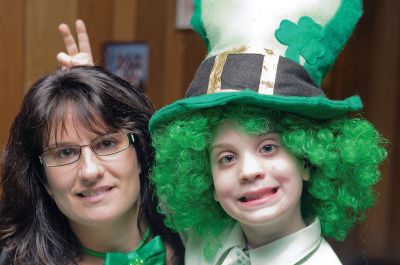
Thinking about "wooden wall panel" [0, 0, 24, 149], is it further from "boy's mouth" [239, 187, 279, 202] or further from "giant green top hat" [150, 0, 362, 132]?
"boy's mouth" [239, 187, 279, 202]

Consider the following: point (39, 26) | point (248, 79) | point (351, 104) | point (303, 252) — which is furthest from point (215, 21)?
point (39, 26)

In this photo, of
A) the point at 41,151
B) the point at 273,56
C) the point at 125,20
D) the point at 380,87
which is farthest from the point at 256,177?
the point at 380,87

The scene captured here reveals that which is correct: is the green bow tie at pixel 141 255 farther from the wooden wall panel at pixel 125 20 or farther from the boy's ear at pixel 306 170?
the wooden wall panel at pixel 125 20

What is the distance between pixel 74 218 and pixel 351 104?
0.73 m

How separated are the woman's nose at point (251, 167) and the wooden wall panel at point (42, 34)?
3.99 ft

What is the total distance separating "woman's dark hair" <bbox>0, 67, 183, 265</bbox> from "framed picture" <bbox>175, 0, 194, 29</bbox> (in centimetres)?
143

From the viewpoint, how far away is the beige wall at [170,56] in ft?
7.41

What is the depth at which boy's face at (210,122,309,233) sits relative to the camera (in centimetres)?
131

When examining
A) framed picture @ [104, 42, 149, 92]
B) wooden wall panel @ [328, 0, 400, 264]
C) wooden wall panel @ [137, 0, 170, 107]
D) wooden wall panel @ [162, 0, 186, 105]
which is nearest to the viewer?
framed picture @ [104, 42, 149, 92]

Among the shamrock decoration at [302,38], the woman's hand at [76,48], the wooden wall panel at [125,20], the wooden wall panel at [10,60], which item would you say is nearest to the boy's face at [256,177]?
the shamrock decoration at [302,38]

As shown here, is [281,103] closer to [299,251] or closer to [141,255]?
[299,251]

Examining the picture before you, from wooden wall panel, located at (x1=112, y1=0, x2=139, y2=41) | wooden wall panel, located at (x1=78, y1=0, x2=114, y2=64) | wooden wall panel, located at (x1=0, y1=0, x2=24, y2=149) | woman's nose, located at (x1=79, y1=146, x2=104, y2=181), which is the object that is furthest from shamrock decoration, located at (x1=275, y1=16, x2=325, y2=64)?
wooden wall panel, located at (x1=112, y1=0, x2=139, y2=41)

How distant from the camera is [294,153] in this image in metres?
1.34

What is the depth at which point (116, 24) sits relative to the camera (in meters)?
2.76
